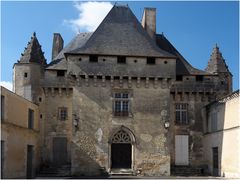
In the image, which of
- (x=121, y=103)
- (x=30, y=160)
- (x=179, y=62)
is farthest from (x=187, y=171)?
(x=30, y=160)

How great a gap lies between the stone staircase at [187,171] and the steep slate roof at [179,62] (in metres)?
6.84

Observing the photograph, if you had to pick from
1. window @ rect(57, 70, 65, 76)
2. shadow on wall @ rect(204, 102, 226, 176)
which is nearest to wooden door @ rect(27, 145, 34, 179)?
window @ rect(57, 70, 65, 76)

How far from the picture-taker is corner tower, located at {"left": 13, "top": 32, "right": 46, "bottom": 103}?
27500 mm

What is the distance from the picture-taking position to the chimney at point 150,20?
29070 mm

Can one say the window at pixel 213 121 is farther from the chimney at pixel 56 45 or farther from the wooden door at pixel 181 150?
the chimney at pixel 56 45

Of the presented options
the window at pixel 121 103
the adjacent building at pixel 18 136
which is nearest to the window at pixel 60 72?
the adjacent building at pixel 18 136

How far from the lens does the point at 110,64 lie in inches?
945

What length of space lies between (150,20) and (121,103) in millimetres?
8478

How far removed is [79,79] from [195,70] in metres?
9.26

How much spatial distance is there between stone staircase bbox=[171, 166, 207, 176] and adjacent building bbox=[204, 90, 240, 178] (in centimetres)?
69

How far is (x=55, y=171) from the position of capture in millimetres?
25094

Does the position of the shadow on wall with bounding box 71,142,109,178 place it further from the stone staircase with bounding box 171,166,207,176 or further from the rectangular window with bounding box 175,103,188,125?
the rectangular window with bounding box 175,103,188,125

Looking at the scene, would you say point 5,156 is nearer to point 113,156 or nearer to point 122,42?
point 113,156

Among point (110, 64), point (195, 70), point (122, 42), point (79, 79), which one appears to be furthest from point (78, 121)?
point (195, 70)
